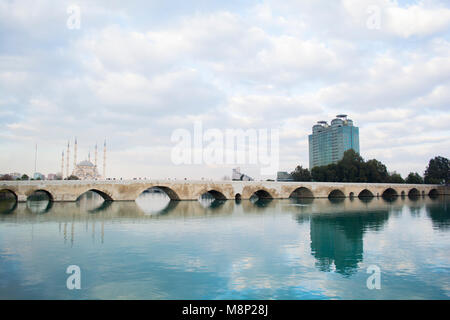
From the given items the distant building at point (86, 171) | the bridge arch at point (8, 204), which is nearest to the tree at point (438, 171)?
the bridge arch at point (8, 204)

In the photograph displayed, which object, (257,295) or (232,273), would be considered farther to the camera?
(232,273)

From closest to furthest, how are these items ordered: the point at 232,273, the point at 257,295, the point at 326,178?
1. the point at 257,295
2. the point at 232,273
3. the point at 326,178

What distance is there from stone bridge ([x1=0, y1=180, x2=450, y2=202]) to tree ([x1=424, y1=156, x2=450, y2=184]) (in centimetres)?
1580

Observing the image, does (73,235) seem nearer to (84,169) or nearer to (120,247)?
(120,247)

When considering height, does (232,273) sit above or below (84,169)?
below

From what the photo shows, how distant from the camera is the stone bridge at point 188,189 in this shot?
29016 mm

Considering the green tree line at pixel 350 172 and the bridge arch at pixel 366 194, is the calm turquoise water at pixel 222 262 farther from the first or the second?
the green tree line at pixel 350 172

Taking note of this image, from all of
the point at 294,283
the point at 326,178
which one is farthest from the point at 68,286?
the point at 326,178

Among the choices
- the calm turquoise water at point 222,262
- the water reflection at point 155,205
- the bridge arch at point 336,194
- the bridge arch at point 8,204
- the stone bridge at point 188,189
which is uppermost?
the stone bridge at point 188,189

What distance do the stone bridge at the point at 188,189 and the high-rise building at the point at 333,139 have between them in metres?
54.8

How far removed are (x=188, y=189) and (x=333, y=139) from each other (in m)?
88.2

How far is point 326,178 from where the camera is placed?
5691 cm
